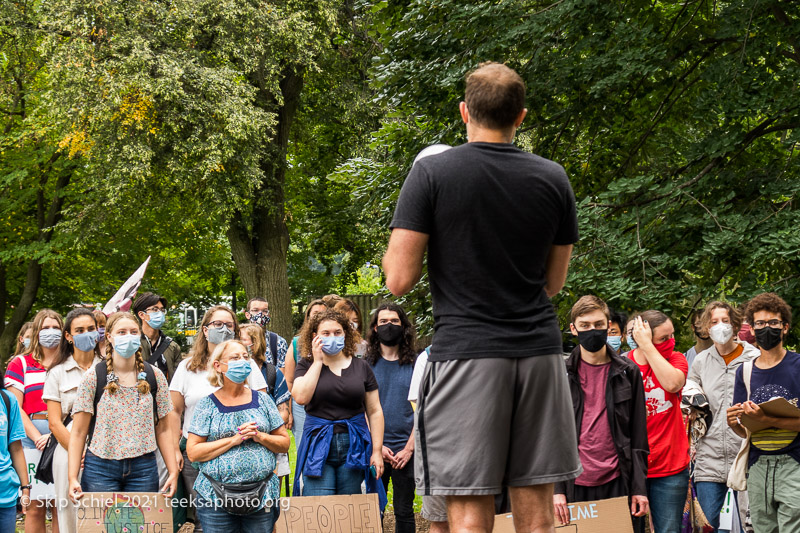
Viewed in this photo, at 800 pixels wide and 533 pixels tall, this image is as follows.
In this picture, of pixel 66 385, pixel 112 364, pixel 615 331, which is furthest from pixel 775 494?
pixel 66 385

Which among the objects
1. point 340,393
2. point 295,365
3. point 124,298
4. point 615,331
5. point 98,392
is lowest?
point 340,393

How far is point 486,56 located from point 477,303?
8762 millimetres

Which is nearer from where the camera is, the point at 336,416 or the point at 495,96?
the point at 495,96

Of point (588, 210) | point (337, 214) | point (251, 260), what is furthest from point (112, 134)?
point (588, 210)

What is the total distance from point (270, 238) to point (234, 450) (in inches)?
700

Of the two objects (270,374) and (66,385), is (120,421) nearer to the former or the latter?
(66,385)

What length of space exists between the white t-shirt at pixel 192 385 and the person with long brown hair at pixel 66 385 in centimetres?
69

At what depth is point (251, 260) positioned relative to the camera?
75.5ft

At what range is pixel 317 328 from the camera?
23.2ft

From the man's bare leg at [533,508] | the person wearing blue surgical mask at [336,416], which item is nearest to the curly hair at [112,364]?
the person wearing blue surgical mask at [336,416]

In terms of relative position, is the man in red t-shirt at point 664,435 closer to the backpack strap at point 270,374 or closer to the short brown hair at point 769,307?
the short brown hair at point 769,307

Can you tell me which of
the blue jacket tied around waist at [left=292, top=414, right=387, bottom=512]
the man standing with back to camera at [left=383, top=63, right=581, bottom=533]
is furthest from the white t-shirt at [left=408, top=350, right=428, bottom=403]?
the man standing with back to camera at [left=383, top=63, right=581, bottom=533]

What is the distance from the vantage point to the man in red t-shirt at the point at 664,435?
620cm

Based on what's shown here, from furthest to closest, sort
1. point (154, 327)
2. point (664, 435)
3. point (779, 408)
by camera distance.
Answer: point (154, 327) → point (664, 435) → point (779, 408)
